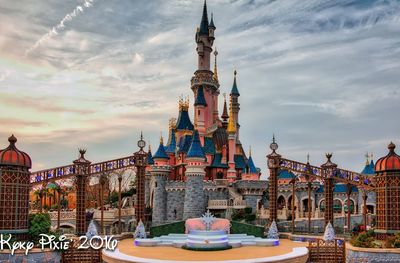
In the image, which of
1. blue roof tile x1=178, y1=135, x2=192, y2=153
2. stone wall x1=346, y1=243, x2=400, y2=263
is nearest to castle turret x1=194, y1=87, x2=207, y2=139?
blue roof tile x1=178, y1=135, x2=192, y2=153

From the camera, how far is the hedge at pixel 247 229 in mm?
30109

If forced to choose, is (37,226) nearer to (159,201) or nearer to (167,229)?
(167,229)

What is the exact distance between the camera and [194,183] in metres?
44.4

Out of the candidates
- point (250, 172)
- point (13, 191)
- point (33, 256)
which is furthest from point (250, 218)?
point (33, 256)

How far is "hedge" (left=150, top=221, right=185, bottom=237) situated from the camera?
31172 mm

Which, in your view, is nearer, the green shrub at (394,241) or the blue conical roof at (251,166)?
the green shrub at (394,241)

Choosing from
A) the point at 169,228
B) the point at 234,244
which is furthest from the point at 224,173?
the point at 234,244

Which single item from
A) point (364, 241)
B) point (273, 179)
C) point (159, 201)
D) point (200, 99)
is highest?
point (200, 99)

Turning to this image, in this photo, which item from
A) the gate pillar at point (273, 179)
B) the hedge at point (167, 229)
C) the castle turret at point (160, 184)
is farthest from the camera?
the castle turret at point (160, 184)

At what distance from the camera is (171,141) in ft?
187

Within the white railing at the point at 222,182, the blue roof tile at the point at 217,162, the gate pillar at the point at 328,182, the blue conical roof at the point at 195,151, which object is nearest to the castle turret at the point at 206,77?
the blue roof tile at the point at 217,162

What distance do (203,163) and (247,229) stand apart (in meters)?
14.4

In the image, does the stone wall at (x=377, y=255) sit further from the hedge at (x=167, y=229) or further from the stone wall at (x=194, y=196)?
the stone wall at (x=194, y=196)

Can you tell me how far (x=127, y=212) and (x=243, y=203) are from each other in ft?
50.8
